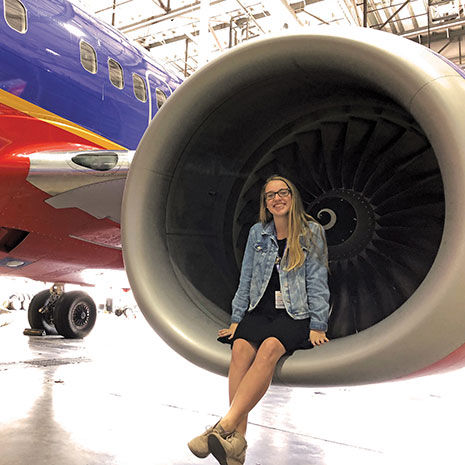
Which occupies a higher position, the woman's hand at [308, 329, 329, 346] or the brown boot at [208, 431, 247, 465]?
the woman's hand at [308, 329, 329, 346]

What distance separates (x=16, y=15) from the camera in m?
3.10

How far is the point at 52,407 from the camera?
2967mm

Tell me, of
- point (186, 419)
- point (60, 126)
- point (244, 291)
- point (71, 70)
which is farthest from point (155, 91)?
Result: point (244, 291)

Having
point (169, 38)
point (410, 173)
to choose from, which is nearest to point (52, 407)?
point (410, 173)

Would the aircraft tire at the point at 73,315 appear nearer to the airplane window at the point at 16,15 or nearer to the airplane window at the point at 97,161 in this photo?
the airplane window at the point at 16,15

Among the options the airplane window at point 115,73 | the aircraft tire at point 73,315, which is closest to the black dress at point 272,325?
the airplane window at point 115,73

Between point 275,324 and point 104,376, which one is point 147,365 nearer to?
point 104,376

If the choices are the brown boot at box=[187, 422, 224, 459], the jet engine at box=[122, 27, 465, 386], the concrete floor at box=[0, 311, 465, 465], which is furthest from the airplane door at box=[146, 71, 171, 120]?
the brown boot at box=[187, 422, 224, 459]

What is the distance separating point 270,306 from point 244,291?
0.10m

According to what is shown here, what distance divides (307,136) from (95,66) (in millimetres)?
2207

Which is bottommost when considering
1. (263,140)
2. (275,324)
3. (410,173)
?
(275,324)

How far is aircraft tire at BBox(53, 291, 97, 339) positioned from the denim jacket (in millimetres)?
6100

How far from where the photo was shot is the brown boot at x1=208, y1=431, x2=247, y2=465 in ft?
5.00

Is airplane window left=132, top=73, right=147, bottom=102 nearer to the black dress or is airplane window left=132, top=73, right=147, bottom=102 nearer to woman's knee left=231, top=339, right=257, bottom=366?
the black dress
